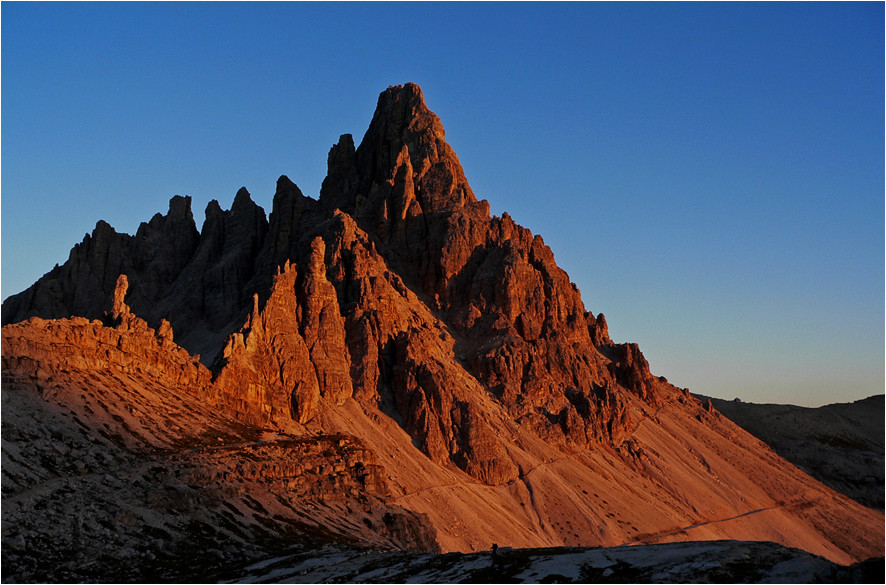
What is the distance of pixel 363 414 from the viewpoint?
514 ft

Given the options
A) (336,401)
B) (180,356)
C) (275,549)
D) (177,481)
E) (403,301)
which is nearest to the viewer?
(275,549)

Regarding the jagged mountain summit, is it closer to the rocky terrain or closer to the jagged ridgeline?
the jagged ridgeline

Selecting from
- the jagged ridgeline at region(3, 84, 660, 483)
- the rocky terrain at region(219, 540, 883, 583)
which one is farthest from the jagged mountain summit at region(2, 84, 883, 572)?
the rocky terrain at region(219, 540, 883, 583)

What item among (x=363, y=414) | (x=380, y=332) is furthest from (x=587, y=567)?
(x=380, y=332)

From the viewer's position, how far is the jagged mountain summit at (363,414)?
103m

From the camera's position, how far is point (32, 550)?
2899 inches

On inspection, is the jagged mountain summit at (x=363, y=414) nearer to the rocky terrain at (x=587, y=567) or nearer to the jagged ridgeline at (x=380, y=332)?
the jagged ridgeline at (x=380, y=332)

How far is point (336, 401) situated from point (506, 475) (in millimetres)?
31013

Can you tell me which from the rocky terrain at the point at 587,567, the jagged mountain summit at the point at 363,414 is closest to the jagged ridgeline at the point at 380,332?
the jagged mountain summit at the point at 363,414

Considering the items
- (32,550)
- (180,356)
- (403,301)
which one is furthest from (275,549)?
(403,301)

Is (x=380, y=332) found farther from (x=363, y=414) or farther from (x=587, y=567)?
(x=587, y=567)

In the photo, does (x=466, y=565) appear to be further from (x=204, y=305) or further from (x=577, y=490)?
(x=204, y=305)

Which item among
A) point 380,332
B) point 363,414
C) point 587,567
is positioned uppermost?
point 380,332

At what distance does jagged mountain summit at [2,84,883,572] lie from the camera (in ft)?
339
